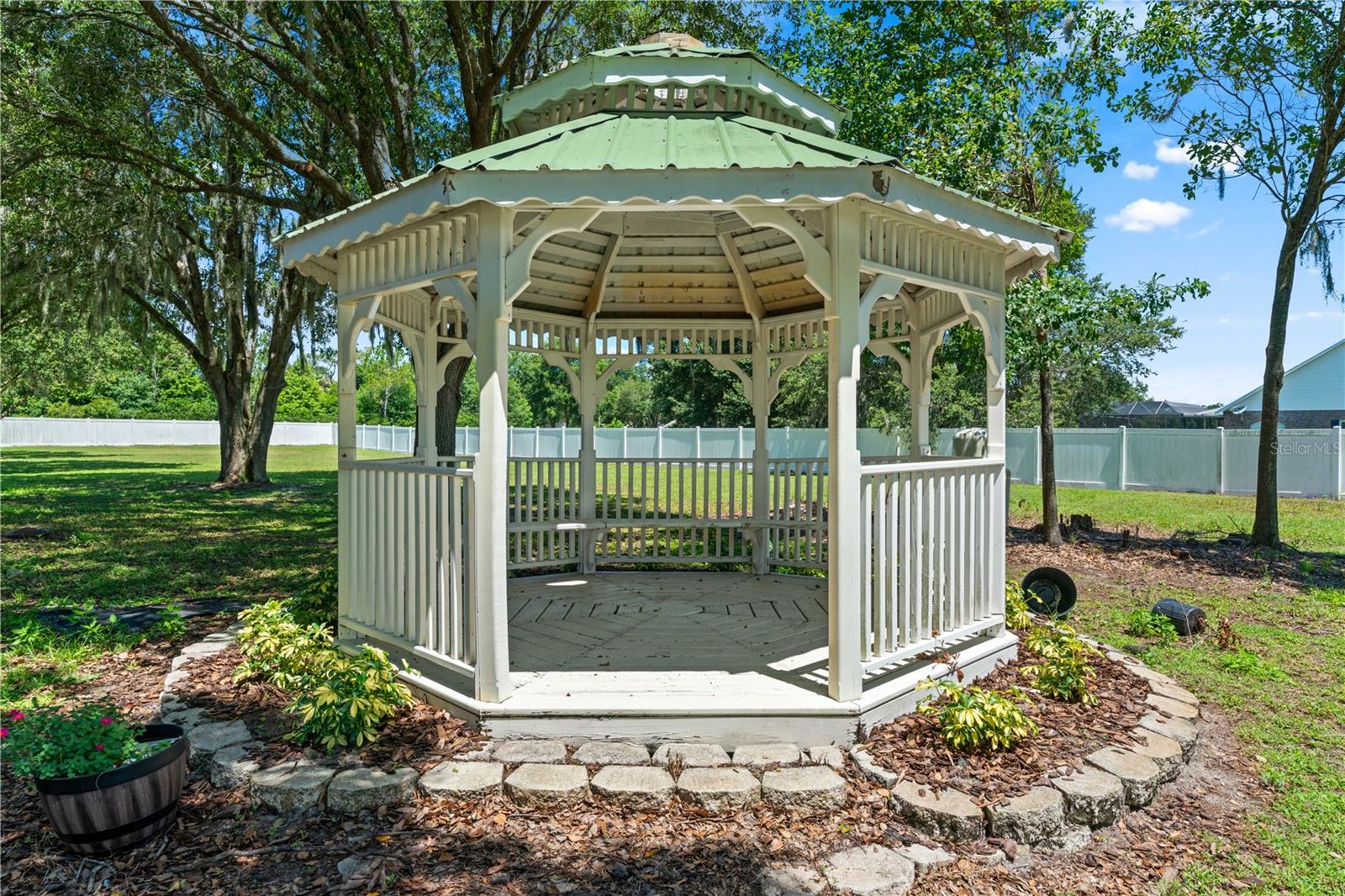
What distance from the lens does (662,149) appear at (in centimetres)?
352

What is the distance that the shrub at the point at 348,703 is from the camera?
3.30m

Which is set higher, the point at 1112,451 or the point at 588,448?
the point at 588,448

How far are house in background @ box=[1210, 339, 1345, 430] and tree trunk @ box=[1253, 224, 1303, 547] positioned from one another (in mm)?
16998

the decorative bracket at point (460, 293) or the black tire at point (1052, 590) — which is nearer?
the decorative bracket at point (460, 293)

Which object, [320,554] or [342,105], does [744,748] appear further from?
[342,105]

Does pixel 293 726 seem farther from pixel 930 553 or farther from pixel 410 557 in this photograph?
pixel 930 553

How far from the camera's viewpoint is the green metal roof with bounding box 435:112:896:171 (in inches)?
128

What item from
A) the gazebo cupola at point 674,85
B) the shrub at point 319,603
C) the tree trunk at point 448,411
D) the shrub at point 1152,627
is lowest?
the shrub at point 1152,627

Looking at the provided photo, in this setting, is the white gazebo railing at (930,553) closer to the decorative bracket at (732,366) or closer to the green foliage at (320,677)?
the green foliage at (320,677)

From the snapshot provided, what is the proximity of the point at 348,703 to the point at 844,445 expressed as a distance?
2563 mm

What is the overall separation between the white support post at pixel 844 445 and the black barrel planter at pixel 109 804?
110 inches

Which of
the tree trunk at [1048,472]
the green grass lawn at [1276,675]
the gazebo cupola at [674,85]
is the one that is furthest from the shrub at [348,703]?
the tree trunk at [1048,472]

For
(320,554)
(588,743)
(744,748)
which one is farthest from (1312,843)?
(320,554)

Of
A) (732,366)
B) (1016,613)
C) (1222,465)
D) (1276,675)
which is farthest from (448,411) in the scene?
(1222,465)
